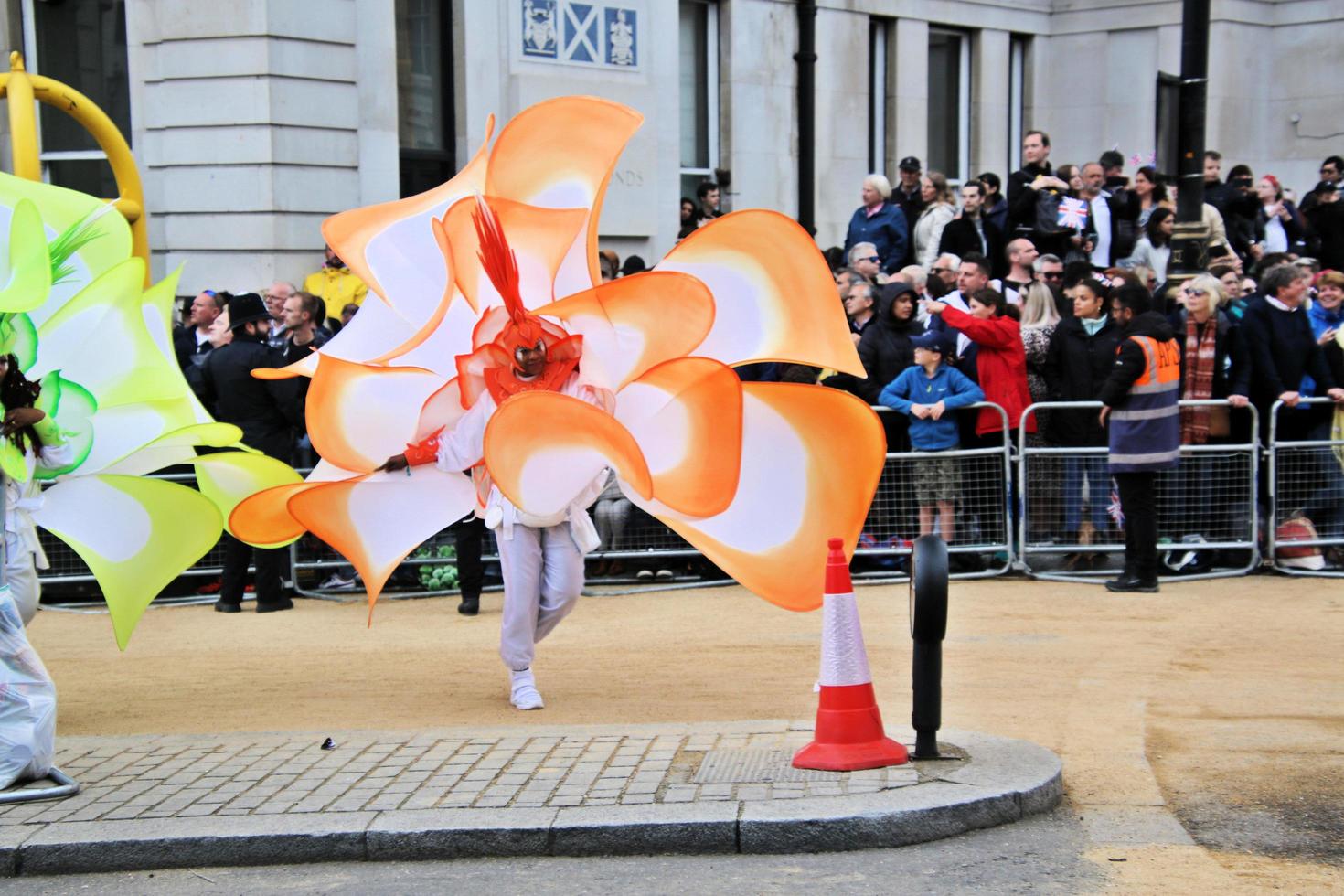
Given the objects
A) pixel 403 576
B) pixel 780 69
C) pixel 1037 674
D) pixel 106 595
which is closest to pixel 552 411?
pixel 106 595

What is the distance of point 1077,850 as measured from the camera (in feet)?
19.9

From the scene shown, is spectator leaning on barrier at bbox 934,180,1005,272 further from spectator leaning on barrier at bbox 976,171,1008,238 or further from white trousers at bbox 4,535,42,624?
white trousers at bbox 4,535,42,624

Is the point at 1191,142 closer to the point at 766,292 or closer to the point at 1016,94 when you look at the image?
the point at 766,292

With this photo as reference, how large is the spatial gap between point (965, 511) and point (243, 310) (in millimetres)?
5383

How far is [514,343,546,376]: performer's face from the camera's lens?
803 cm

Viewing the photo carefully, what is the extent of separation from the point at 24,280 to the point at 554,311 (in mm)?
2290

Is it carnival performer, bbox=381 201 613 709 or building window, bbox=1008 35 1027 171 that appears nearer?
carnival performer, bbox=381 201 613 709

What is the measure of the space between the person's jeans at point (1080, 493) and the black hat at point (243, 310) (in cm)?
592

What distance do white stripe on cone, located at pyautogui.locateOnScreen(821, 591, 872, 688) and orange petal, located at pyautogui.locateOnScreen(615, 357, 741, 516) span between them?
685mm

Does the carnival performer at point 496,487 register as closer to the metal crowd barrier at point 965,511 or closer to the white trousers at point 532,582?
the white trousers at point 532,582

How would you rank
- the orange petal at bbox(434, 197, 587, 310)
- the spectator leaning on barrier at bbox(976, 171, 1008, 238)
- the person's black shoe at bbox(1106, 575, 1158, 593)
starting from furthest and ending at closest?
the spectator leaning on barrier at bbox(976, 171, 1008, 238), the person's black shoe at bbox(1106, 575, 1158, 593), the orange petal at bbox(434, 197, 587, 310)

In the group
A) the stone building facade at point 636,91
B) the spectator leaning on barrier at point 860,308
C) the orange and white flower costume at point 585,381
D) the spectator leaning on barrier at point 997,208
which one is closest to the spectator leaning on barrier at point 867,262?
the spectator leaning on barrier at point 860,308

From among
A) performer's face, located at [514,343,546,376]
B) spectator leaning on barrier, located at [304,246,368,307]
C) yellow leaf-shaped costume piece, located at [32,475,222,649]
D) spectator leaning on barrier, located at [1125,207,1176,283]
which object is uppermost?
spectator leaning on barrier, located at [1125,207,1176,283]

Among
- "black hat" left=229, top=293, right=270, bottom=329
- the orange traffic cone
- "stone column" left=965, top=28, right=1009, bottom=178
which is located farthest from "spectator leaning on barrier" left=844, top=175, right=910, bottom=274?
the orange traffic cone
